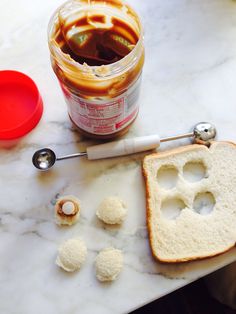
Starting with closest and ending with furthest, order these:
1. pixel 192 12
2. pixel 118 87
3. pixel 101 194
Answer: pixel 118 87, pixel 101 194, pixel 192 12

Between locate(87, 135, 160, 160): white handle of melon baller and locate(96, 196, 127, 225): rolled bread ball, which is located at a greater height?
locate(87, 135, 160, 160): white handle of melon baller

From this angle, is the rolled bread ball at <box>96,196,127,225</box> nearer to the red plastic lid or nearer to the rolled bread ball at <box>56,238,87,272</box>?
the rolled bread ball at <box>56,238,87,272</box>

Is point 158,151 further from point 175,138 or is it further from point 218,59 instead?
point 218,59

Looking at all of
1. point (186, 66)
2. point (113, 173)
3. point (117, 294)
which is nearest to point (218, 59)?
point (186, 66)

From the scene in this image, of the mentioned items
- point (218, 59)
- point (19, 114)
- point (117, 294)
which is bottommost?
point (117, 294)

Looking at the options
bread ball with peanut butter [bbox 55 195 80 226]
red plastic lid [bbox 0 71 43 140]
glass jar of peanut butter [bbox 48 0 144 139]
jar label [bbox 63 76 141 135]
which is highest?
glass jar of peanut butter [bbox 48 0 144 139]

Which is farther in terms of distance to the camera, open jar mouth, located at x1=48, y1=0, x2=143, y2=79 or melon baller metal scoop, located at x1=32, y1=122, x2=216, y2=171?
melon baller metal scoop, located at x1=32, y1=122, x2=216, y2=171

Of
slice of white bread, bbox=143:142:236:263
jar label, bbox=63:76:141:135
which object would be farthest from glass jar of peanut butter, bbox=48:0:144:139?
slice of white bread, bbox=143:142:236:263
